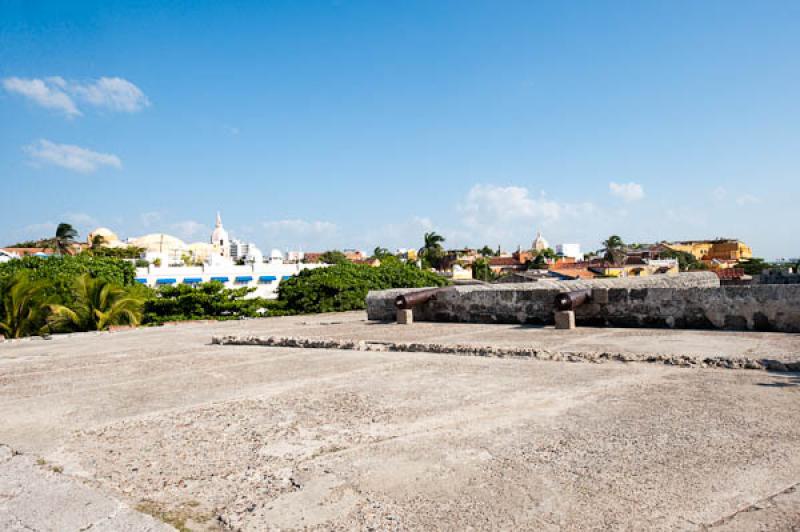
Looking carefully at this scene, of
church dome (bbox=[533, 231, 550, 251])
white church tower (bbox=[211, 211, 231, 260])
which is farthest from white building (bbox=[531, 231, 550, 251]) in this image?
white church tower (bbox=[211, 211, 231, 260])

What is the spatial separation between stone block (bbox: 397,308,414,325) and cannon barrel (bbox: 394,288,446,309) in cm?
9

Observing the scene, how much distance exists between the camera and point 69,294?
15562mm

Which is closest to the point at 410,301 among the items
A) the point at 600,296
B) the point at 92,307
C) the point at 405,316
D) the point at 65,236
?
the point at 405,316

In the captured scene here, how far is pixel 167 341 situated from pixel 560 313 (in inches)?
256

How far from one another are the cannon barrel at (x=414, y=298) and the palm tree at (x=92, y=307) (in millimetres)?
8152

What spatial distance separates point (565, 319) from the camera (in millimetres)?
8344

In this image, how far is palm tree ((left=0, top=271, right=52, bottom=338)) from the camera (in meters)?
13.8

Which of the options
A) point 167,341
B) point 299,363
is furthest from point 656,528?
point 167,341

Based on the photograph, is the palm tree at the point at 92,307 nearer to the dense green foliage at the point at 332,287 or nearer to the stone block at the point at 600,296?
the dense green foliage at the point at 332,287

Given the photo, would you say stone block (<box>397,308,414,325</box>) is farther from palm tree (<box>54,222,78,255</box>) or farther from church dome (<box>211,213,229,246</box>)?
church dome (<box>211,213,229,246</box>)

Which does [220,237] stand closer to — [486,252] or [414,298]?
[486,252]

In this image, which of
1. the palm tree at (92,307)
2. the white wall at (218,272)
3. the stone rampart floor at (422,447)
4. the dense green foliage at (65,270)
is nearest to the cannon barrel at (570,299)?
the stone rampart floor at (422,447)

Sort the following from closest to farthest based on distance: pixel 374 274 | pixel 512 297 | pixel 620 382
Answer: pixel 620 382
pixel 512 297
pixel 374 274

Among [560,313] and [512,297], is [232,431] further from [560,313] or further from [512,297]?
[512,297]
